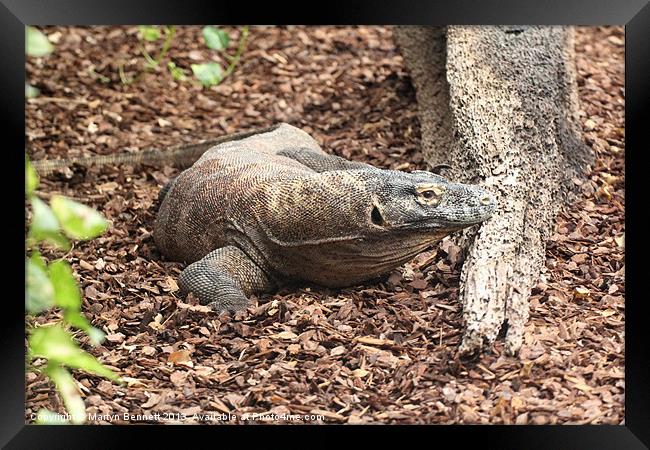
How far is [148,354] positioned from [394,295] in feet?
4.86

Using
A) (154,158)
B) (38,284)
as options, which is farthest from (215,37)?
(38,284)

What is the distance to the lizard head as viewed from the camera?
15.7ft

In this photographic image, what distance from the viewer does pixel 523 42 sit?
570cm

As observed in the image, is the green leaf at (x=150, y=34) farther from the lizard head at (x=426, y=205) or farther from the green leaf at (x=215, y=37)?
the lizard head at (x=426, y=205)

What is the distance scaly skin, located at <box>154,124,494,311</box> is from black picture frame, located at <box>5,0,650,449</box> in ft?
3.17

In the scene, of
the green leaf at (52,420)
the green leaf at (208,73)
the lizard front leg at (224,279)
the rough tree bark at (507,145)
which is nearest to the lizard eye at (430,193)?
the rough tree bark at (507,145)

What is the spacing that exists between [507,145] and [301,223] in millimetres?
1450

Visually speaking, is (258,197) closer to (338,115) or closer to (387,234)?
(387,234)

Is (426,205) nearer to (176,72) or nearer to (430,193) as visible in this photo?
(430,193)

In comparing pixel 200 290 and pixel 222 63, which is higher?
pixel 222 63

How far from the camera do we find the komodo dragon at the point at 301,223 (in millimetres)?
4895

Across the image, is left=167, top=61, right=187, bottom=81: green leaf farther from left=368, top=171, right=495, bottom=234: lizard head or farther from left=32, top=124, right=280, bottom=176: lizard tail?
left=368, top=171, right=495, bottom=234: lizard head
